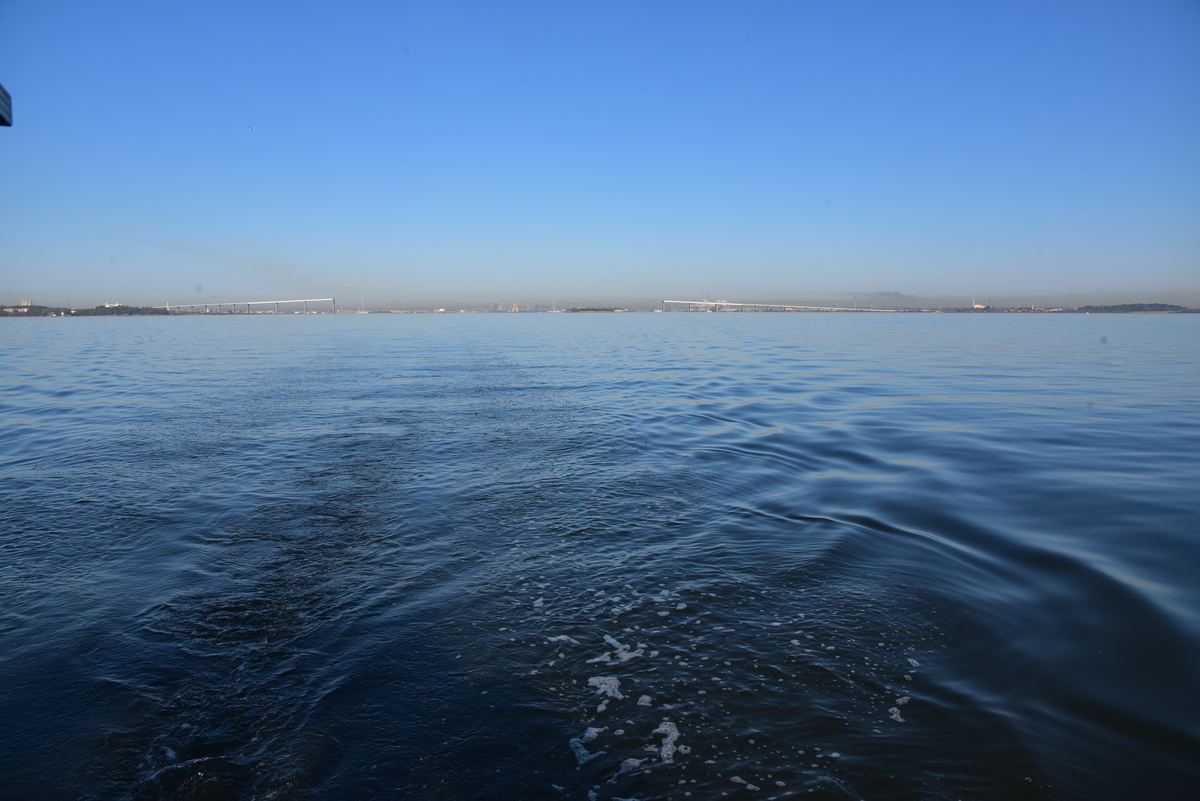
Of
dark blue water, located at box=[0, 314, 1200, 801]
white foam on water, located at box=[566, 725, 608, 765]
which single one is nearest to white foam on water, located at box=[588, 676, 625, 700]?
dark blue water, located at box=[0, 314, 1200, 801]

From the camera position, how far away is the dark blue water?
298 cm

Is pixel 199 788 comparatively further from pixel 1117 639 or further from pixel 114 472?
pixel 114 472

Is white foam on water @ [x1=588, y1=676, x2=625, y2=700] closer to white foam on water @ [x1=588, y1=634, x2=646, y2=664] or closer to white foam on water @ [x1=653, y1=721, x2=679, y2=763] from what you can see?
white foam on water @ [x1=588, y1=634, x2=646, y2=664]

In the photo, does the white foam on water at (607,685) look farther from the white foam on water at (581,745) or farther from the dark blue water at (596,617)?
the white foam on water at (581,745)

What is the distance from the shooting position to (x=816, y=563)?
211 inches

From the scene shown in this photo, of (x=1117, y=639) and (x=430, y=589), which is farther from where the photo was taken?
(x=430, y=589)

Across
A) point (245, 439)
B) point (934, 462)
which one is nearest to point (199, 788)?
point (245, 439)

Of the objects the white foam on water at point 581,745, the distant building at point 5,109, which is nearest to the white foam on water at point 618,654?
the white foam on water at point 581,745

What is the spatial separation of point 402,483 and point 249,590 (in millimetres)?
2944

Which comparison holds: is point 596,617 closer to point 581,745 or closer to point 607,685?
point 607,685

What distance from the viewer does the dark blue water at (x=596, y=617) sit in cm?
298

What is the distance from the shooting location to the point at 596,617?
4387 millimetres

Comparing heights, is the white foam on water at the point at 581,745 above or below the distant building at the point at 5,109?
below

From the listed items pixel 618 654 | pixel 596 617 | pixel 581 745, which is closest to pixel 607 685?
pixel 618 654
